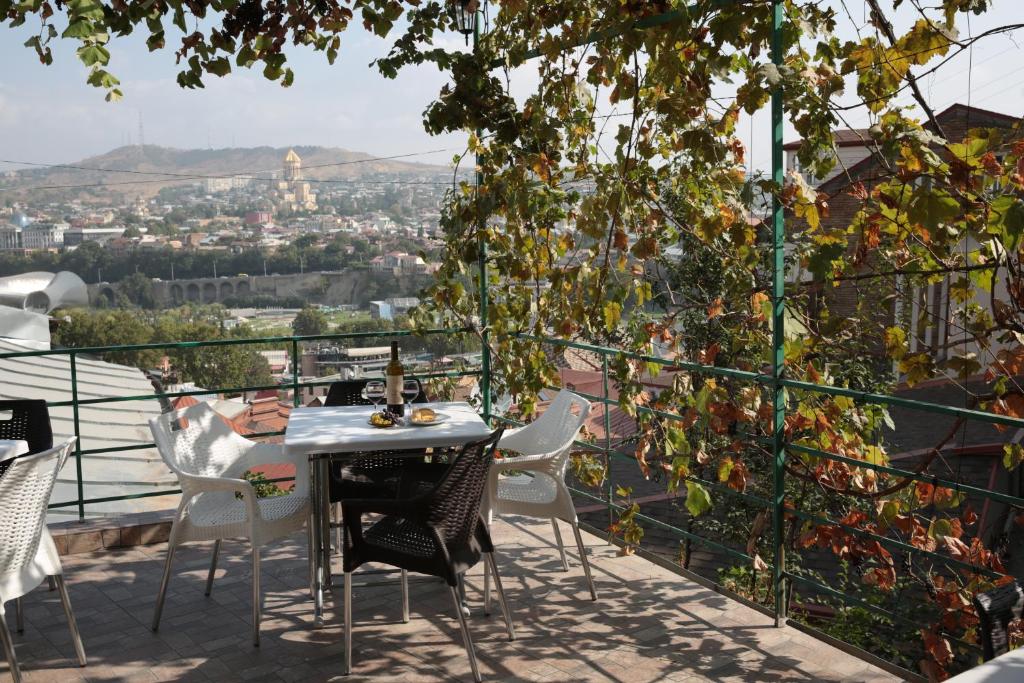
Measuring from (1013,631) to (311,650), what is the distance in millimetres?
2425

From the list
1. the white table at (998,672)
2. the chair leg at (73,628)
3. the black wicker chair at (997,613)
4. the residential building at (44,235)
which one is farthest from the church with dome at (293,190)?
the white table at (998,672)

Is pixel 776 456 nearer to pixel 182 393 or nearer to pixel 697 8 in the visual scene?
pixel 697 8

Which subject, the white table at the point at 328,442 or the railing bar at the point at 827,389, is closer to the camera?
the railing bar at the point at 827,389

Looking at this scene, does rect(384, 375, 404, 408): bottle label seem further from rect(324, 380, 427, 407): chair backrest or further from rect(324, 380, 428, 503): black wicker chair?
rect(324, 380, 427, 407): chair backrest

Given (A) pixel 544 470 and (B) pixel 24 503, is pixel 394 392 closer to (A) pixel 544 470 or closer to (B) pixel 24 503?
(A) pixel 544 470

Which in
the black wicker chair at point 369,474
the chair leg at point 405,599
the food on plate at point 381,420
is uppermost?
the food on plate at point 381,420

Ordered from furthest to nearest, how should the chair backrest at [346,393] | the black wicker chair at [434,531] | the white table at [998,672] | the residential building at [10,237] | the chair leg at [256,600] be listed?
1. the residential building at [10,237]
2. the chair backrest at [346,393]
3. the chair leg at [256,600]
4. the black wicker chair at [434,531]
5. the white table at [998,672]

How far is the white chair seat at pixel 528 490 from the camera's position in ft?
13.6

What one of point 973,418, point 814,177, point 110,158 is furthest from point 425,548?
point 110,158

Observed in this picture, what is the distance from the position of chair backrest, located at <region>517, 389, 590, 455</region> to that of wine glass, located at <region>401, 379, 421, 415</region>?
1.72 feet

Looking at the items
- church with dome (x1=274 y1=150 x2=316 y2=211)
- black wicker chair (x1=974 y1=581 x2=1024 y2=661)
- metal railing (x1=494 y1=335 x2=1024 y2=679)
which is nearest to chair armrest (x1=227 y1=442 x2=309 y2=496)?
metal railing (x1=494 y1=335 x2=1024 y2=679)

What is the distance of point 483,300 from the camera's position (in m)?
5.64

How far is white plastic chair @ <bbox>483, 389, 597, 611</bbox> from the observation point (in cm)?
405

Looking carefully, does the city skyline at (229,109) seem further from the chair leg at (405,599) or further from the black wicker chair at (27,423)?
the chair leg at (405,599)
